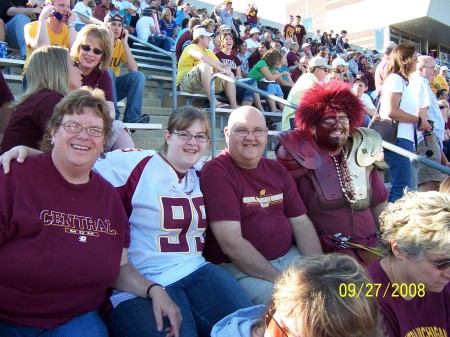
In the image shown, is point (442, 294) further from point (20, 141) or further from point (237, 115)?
point (20, 141)

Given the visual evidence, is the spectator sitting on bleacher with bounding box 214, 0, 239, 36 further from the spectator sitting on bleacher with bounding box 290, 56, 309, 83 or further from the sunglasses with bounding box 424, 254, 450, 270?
the sunglasses with bounding box 424, 254, 450, 270

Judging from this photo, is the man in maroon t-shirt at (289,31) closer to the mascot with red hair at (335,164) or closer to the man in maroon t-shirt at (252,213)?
the mascot with red hair at (335,164)

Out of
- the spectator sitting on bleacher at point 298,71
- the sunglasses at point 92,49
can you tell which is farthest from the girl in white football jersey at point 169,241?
the spectator sitting on bleacher at point 298,71

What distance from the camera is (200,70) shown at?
5844 millimetres

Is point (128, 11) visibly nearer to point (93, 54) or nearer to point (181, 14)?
point (181, 14)

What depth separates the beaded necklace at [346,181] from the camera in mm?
2756

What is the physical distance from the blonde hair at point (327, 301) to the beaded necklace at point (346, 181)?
1.62 metres

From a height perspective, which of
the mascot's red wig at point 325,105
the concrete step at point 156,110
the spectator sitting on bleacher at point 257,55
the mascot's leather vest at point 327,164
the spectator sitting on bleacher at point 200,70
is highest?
the spectator sitting on bleacher at point 257,55

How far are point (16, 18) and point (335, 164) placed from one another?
3.90 m

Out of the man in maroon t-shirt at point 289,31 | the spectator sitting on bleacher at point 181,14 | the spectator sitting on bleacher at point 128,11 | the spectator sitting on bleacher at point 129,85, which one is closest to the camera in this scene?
the spectator sitting on bleacher at point 129,85

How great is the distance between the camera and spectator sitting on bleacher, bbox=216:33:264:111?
6396mm

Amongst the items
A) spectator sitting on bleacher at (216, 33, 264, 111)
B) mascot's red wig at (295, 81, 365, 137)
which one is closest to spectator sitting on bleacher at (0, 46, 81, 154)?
mascot's red wig at (295, 81, 365, 137)

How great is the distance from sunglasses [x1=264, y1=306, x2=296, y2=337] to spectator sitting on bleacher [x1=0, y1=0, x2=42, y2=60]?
4486mm

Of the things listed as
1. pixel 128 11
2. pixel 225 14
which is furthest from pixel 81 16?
pixel 225 14
